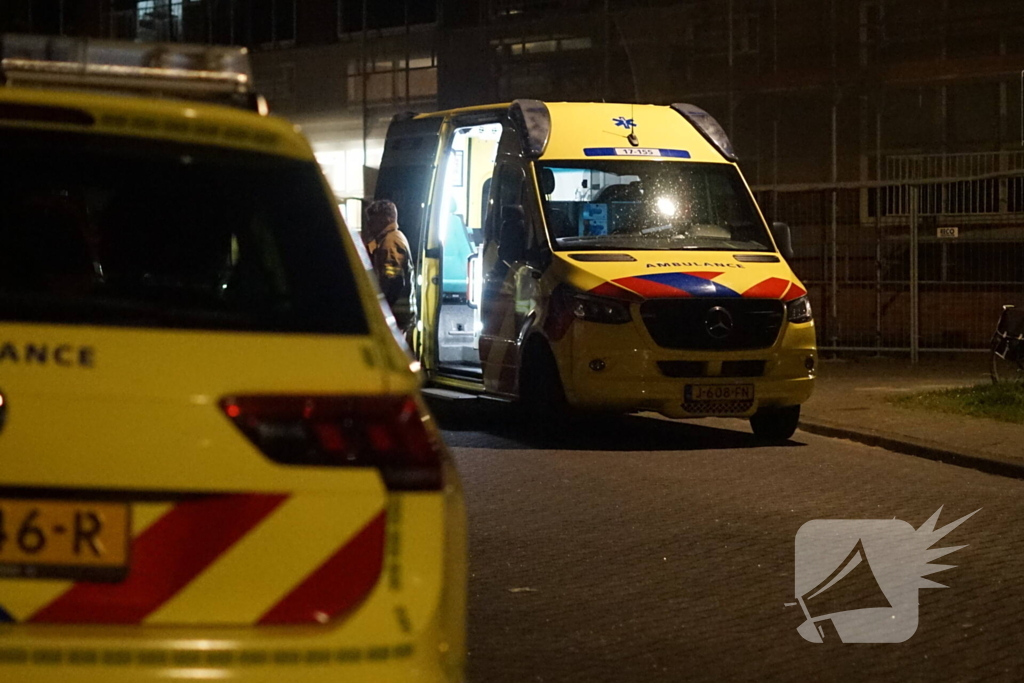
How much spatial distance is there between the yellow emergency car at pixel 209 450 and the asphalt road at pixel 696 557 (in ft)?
7.55

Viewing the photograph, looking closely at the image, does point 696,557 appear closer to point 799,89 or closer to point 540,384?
point 540,384

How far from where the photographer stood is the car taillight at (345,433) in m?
3.15

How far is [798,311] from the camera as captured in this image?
12188 millimetres

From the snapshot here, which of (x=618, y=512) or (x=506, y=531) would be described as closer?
(x=506, y=531)

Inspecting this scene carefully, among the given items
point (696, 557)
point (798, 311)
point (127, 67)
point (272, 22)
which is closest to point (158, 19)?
point (272, 22)

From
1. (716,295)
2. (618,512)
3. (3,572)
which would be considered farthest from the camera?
(716,295)

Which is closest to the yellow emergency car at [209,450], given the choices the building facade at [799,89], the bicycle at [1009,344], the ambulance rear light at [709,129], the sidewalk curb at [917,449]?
the sidewalk curb at [917,449]

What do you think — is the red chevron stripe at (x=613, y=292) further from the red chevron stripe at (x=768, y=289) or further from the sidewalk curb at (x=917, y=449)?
the sidewalk curb at (x=917, y=449)

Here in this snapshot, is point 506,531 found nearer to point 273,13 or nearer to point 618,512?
point 618,512

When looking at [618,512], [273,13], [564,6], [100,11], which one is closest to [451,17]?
[564,6]

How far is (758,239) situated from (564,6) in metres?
20.1

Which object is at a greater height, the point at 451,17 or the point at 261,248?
the point at 451,17

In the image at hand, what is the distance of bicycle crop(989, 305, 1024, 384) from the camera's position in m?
15.6

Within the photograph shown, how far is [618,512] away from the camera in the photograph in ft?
29.9
